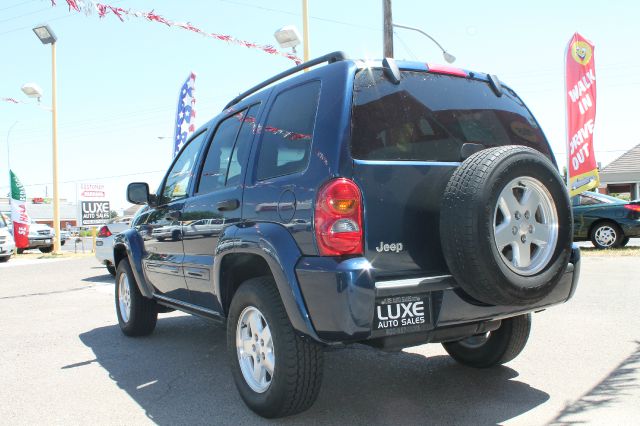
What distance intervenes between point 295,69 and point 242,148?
0.65m

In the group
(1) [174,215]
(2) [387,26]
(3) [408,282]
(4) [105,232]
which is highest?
(2) [387,26]

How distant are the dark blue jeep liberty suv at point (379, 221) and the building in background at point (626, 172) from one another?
31.0 meters

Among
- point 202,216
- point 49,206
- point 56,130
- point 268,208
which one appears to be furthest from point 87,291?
point 49,206

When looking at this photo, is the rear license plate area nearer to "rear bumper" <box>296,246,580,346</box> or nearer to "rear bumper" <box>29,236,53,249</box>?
"rear bumper" <box>296,246,580,346</box>

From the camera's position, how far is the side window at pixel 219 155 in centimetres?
384

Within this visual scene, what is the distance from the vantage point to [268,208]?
306cm

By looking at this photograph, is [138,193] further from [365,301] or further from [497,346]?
[497,346]

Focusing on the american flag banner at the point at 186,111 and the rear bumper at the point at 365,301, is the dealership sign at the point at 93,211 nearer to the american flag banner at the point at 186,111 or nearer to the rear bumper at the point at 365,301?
the american flag banner at the point at 186,111

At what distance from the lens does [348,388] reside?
3.65 meters

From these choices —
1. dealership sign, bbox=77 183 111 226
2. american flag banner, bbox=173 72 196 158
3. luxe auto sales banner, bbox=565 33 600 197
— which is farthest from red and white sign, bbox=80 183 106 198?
luxe auto sales banner, bbox=565 33 600 197

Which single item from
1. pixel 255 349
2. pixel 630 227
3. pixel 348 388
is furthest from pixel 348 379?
pixel 630 227

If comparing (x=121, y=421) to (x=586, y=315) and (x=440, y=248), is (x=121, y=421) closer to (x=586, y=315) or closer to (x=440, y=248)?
(x=440, y=248)

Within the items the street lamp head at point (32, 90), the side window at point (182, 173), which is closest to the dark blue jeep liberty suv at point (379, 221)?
the side window at point (182, 173)

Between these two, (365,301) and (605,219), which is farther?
(605,219)
